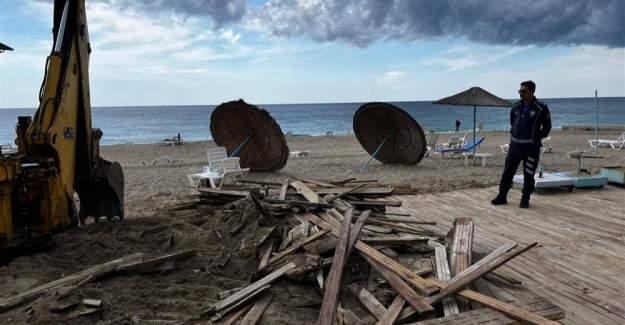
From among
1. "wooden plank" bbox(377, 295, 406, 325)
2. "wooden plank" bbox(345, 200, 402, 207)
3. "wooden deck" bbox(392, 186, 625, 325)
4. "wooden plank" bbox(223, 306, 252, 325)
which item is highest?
"wooden plank" bbox(345, 200, 402, 207)

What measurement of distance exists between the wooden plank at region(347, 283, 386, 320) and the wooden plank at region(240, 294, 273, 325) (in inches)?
27.6

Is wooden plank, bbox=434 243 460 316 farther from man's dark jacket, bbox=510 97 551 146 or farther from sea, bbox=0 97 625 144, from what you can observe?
sea, bbox=0 97 625 144

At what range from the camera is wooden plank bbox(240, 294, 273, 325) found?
11.4ft

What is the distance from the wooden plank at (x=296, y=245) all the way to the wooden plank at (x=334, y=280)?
0.24 m

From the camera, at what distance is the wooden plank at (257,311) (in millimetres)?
3469

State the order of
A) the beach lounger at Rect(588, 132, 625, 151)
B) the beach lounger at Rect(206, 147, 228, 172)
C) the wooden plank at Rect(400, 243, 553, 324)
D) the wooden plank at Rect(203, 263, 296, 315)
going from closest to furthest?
the wooden plank at Rect(400, 243, 553, 324) < the wooden plank at Rect(203, 263, 296, 315) < the beach lounger at Rect(206, 147, 228, 172) < the beach lounger at Rect(588, 132, 625, 151)

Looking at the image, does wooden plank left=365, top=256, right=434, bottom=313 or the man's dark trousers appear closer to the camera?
wooden plank left=365, top=256, right=434, bottom=313

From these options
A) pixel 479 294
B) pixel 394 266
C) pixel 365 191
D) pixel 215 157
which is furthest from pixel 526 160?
pixel 215 157

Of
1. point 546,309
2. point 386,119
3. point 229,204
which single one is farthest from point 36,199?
point 386,119

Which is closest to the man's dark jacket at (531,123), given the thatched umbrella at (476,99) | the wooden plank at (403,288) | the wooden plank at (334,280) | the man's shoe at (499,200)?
the man's shoe at (499,200)

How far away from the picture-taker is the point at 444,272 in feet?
13.3

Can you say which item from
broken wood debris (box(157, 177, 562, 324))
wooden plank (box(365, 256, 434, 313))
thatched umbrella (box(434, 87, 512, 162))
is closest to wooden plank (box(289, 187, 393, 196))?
broken wood debris (box(157, 177, 562, 324))

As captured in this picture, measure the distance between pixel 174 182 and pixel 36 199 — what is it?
777 centimetres

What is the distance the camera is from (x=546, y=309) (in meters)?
3.53
